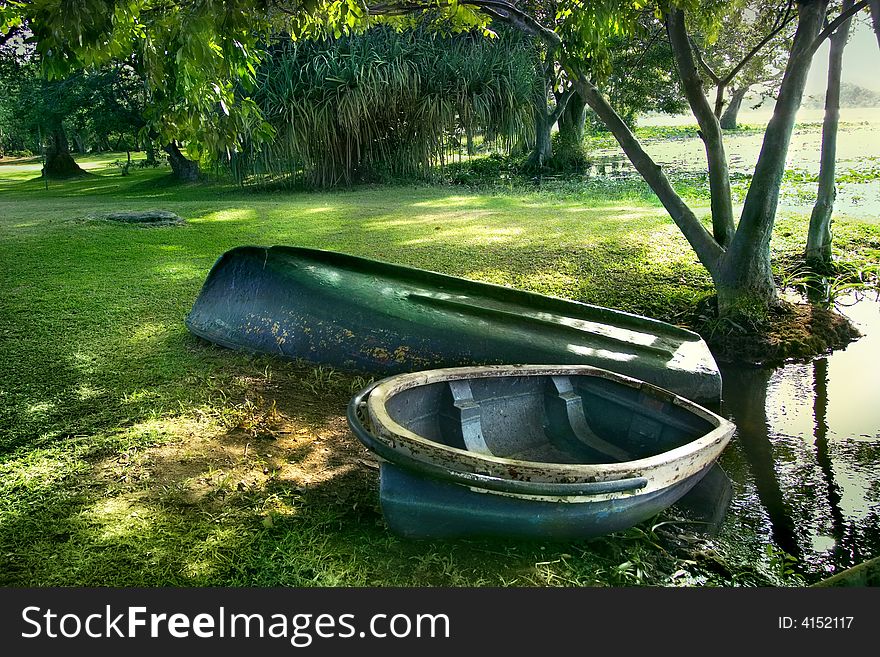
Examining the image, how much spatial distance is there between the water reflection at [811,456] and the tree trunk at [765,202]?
68cm

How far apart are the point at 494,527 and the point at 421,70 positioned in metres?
10.6

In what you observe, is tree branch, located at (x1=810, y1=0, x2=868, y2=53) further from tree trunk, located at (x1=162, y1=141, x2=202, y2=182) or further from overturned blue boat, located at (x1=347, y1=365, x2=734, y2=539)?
tree trunk, located at (x1=162, y1=141, x2=202, y2=182)

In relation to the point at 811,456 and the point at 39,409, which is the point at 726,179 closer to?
the point at 811,456

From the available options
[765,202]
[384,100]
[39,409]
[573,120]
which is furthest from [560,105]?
[39,409]

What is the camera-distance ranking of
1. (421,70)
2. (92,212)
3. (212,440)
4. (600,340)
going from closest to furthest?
(212,440) → (600,340) → (92,212) → (421,70)

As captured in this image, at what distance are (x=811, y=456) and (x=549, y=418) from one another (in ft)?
4.91

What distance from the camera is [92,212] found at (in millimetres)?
9523

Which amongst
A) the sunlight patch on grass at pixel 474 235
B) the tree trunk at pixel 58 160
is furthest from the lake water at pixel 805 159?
the tree trunk at pixel 58 160

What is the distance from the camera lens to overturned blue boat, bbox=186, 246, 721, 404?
4.27 m

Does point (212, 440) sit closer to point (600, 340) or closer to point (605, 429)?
point (605, 429)

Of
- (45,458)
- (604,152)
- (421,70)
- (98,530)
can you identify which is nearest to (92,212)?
(421,70)

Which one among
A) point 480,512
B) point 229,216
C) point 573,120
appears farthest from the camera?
point 573,120

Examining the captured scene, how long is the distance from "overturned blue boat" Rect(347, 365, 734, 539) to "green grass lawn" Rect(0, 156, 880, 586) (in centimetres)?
21

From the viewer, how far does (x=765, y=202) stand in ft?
17.8
